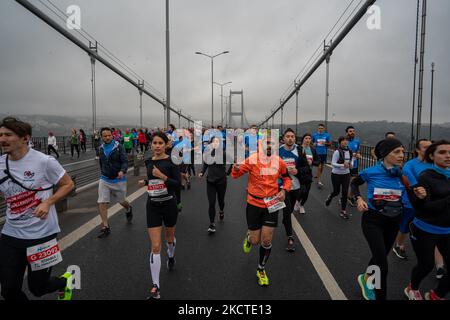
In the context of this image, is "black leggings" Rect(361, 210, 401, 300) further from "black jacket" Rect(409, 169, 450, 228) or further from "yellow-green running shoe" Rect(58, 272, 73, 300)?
"yellow-green running shoe" Rect(58, 272, 73, 300)

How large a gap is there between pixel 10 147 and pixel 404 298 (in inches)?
166

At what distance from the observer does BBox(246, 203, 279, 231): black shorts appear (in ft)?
12.3

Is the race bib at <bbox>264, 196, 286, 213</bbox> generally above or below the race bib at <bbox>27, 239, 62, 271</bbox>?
above

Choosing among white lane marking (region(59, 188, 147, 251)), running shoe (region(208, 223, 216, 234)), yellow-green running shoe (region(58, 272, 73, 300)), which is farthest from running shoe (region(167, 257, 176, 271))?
white lane marking (region(59, 188, 147, 251))

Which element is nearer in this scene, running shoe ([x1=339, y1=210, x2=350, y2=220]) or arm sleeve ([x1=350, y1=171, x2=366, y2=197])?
arm sleeve ([x1=350, y1=171, x2=366, y2=197])

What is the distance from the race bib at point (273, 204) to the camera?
147 inches

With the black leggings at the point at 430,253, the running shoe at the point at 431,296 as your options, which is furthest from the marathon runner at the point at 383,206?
the running shoe at the point at 431,296

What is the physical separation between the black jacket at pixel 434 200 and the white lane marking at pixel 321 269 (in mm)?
1218

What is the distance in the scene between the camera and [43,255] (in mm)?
2613

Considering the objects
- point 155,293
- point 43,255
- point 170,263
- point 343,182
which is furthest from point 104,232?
point 343,182

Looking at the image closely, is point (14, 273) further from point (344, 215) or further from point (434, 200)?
point (344, 215)

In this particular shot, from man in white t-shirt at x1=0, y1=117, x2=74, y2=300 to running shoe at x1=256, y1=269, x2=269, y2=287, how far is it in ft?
7.42

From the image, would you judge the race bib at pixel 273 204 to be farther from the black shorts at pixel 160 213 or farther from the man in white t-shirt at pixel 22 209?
the man in white t-shirt at pixel 22 209

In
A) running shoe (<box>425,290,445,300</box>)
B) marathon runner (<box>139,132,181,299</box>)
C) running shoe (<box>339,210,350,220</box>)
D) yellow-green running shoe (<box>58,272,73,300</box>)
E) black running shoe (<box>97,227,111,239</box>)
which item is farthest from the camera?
running shoe (<box>339,210,350,220</box>)
